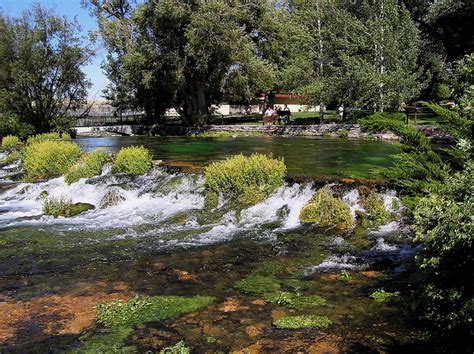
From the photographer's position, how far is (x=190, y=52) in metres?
35.3

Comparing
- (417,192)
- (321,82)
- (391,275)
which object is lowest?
(391,275)

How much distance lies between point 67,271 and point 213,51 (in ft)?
94.9

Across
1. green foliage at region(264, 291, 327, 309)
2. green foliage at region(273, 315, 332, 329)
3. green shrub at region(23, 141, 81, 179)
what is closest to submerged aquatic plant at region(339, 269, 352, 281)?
green foliage at region(264, 291, 327, 309)

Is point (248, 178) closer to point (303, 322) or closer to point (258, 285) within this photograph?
point (258, 285)

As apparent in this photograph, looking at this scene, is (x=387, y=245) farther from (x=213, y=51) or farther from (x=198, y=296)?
(x=213, y=51)

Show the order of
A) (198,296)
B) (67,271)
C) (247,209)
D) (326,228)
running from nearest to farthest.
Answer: (198,296) < (67,271) < (326,228) < (247,209)

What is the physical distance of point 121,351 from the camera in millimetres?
5934

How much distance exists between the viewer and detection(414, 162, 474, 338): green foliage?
4555 millimetres

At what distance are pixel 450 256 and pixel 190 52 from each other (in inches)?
1277

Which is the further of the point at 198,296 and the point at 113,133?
the point at 113,133

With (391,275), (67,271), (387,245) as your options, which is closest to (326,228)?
(387,245)

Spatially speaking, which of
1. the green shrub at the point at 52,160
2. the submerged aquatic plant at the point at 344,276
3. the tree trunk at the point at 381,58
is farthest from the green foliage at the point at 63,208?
the tree trunk at the point at 381,58

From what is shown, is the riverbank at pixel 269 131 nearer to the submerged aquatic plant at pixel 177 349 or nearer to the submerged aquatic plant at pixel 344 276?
the submerged aquatic plant at pixel 344 276

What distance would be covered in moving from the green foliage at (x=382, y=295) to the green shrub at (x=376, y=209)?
4.42m
